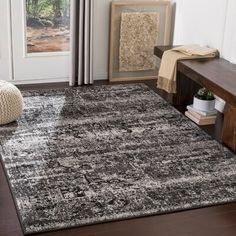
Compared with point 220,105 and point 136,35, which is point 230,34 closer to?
point 220,105

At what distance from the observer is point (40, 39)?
15.9 ft

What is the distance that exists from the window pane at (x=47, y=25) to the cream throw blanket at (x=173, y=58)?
3.50 ft

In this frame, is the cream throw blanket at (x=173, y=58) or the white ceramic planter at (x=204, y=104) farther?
the cream throw blanket at (x=173, y=58)

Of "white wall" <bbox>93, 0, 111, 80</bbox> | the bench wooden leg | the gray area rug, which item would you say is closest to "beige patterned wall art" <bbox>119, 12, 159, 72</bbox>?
"white wall" <bbox>93, 0, 111, 80</bbox>

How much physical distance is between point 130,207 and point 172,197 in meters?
0.28

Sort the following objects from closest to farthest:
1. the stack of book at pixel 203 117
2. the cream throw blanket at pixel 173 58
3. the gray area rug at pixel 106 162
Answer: the gray area rug at pixel 106 162 < the stack of book at pixel 203 117 < the cream throw blanket at pixel 173 58

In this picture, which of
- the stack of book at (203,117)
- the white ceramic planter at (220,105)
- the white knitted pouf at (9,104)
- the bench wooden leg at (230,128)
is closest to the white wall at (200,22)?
the white ceramic planter at (220,105)

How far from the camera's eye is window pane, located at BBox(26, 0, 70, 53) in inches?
187

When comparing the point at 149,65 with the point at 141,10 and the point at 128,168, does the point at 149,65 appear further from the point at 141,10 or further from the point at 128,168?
the point at 128,168

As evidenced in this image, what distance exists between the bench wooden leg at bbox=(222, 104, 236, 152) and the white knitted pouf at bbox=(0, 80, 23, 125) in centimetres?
153

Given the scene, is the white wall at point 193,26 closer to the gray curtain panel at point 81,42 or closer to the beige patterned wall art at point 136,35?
the beige patterned wall art at point 136,35

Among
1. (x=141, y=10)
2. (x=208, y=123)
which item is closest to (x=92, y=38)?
(x=141, y=10)

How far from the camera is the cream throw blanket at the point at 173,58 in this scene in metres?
4.33

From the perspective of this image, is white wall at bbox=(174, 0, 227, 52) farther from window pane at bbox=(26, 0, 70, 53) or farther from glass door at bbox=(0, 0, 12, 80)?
glass door at bbox=(0, 0, 12, 80)
